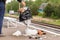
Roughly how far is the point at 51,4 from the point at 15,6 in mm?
28340

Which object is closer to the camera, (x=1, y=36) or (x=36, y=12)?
(x=1, y=36)

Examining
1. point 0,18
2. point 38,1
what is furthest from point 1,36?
point 38,1

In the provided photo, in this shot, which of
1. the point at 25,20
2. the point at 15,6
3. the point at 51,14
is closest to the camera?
the point at 25,20

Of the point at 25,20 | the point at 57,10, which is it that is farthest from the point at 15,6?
the point at 25,20

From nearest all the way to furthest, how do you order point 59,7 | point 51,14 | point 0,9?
1. point 0,9
2. point 59,7
3. point 51,14

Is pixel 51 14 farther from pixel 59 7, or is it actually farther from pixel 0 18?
pixel 0 18

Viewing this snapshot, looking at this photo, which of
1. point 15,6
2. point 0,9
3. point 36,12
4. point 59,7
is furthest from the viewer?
point 15,6

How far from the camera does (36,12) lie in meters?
50.9

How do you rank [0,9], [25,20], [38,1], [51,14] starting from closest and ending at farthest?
[0,9], [25,20], [51,14], [38,1]

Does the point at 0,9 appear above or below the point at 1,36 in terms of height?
above

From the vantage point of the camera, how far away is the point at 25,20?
353 inches

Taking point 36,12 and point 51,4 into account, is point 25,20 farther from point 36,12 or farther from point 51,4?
point 36,12

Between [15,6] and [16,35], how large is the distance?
2274 inches

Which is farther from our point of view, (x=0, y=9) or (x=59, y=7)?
(x=59, y=7)
